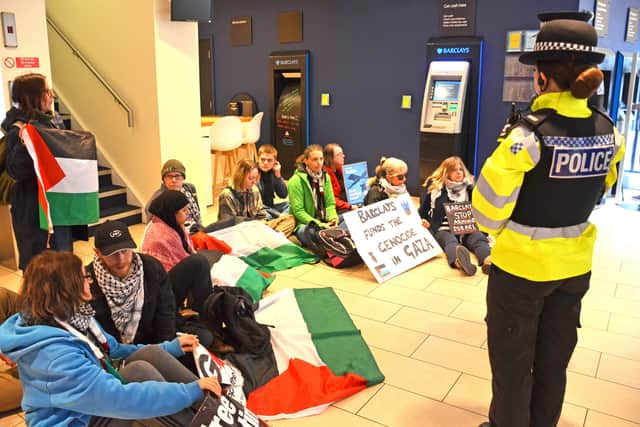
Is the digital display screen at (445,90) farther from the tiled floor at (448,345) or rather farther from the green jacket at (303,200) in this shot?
the tiled floor at (448,345)

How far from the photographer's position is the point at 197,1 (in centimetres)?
586

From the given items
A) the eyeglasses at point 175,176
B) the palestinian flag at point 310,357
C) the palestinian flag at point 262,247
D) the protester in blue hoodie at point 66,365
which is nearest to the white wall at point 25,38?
the eyeglasses at point 175,176

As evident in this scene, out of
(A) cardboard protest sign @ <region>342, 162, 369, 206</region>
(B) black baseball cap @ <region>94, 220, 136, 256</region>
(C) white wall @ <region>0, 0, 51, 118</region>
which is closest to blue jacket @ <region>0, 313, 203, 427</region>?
(B) black baseball cap @ <region>94, 220, 136, 256</region>

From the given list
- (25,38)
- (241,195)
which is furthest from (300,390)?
(25,38)

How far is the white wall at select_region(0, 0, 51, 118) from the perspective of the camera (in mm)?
5000

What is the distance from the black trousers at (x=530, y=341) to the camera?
2242 mm

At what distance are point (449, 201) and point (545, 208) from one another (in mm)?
2973

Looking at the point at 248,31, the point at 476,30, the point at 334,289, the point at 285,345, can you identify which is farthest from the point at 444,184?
the point at 248,31

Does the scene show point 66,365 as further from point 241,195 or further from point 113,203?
point 113,203

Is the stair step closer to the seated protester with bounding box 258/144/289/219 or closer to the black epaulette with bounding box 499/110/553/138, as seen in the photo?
the seated protester with bounding box 258/144/289/219

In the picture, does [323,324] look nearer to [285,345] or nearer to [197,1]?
[285,345]

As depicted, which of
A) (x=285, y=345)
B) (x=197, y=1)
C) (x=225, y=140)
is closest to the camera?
(x=285, y=345)

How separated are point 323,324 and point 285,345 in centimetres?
38

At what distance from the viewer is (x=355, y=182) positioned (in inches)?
244
